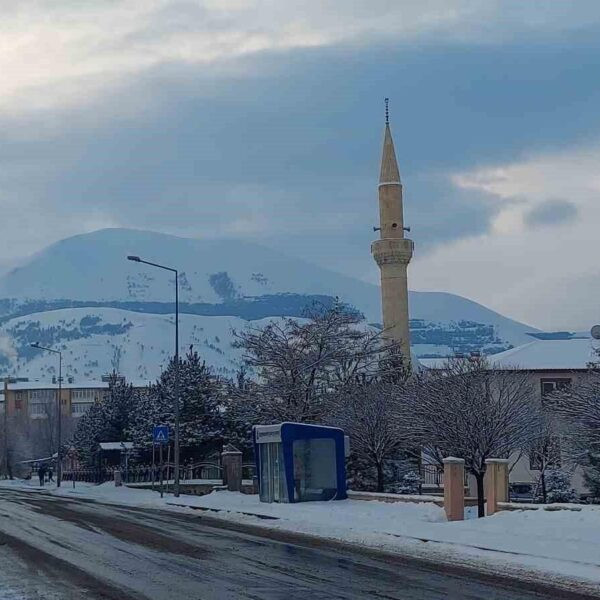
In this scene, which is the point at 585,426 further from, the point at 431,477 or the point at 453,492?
the point at 431,477

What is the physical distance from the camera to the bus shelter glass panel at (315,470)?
101 feet

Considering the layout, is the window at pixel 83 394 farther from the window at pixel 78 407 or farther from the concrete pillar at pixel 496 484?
the concrete pillar at pixel 496 484

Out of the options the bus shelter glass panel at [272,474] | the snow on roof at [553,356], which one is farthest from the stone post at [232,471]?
the snow on roof at [553,356]

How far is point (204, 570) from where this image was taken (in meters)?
16.0

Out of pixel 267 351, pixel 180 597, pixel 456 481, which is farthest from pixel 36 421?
pixel 180 597

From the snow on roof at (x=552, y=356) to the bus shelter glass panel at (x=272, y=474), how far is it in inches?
1207

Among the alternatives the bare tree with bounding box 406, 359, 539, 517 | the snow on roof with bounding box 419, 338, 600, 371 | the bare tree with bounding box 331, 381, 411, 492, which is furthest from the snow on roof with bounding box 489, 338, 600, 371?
the bare tree with bounding box 406, 359, 539, 517

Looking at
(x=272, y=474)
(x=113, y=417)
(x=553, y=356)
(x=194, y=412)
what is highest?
(x=553, y=356)

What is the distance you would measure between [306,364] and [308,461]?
45.4 feet

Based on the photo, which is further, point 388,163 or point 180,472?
A: point 388,163

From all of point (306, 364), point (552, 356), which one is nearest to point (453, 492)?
point (306, 364)

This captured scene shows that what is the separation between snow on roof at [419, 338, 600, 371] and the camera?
64312 millimetres

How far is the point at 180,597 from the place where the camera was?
1307 centimetres

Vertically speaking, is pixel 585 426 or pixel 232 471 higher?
pixel 585 426
